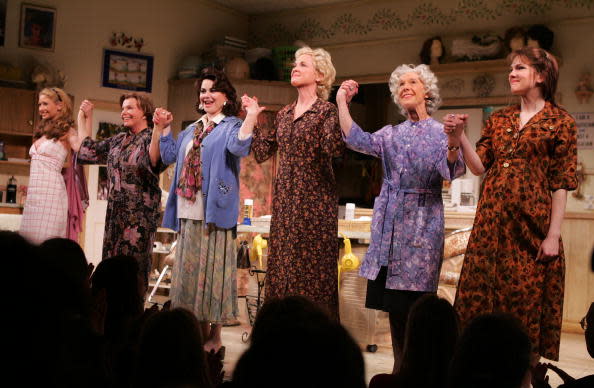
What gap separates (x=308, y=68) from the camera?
11.3 ft

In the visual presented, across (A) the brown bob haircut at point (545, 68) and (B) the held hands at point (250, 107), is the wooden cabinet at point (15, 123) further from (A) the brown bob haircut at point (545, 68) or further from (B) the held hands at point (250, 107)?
(A) the brown bob haircut at point (545, 68)

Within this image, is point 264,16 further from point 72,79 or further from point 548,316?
point 548,316

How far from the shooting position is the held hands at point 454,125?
268cm

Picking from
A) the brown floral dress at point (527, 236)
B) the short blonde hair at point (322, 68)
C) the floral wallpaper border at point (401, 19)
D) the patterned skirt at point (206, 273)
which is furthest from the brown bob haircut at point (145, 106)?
the floral wallpaper border at point (401, 19)

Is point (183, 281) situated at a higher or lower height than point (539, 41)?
lower

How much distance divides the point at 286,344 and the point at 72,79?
7.14 meters

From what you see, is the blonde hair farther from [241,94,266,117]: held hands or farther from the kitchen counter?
[241,94,266,117]: held hands

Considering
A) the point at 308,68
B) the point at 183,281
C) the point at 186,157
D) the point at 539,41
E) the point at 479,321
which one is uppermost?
the point at 539,41

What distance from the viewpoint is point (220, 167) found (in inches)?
141

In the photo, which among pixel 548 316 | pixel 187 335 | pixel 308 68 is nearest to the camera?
pixel 187 335

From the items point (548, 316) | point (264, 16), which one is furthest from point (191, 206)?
point (264, 16)

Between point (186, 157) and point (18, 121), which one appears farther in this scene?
point (18, 121)

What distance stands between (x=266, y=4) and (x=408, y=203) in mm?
6161

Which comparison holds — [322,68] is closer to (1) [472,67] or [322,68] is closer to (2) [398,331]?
(2) [398,331]
